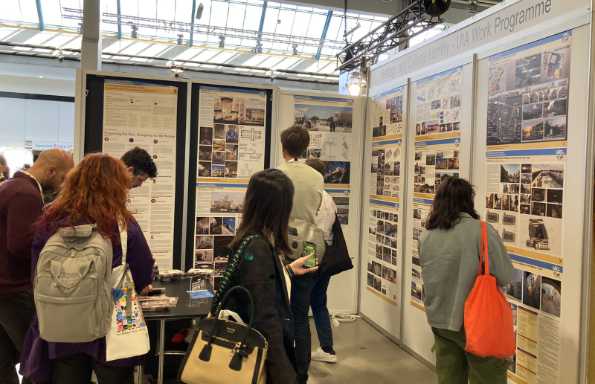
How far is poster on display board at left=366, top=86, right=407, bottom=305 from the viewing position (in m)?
3.77

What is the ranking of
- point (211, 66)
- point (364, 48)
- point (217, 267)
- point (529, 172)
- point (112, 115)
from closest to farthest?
point (529, 172) < point (112, 115) < point (217, 267) < point (364, 48) < point (211, 66)

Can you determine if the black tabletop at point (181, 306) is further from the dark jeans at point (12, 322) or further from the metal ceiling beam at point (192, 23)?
the metal ceiling beam at point (192, 23)

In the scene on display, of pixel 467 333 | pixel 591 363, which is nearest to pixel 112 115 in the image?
pixel 467 333

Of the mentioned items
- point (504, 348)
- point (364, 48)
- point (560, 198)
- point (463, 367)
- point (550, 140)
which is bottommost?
point (463, 367)

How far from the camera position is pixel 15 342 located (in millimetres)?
2297

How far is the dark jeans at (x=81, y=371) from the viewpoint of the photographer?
1.71 metres

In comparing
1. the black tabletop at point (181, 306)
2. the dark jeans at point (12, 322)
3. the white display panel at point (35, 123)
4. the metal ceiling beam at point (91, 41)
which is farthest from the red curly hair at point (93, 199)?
the white display panel at point (35, 123)

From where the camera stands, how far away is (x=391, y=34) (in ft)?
19.1

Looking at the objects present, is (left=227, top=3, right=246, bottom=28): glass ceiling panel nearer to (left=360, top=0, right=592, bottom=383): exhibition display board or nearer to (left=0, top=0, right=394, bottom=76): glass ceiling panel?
(left=0, top=0, right=394, bottom=76): glass ceiling panel

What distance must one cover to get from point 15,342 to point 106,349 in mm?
941

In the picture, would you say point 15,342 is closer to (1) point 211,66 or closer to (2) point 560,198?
(2) point 560,198

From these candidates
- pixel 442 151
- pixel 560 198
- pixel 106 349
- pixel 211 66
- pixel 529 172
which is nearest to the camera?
pixel 106 349

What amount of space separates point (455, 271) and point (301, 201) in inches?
35.3

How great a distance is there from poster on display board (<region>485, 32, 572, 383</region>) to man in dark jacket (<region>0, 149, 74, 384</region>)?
241 cm
